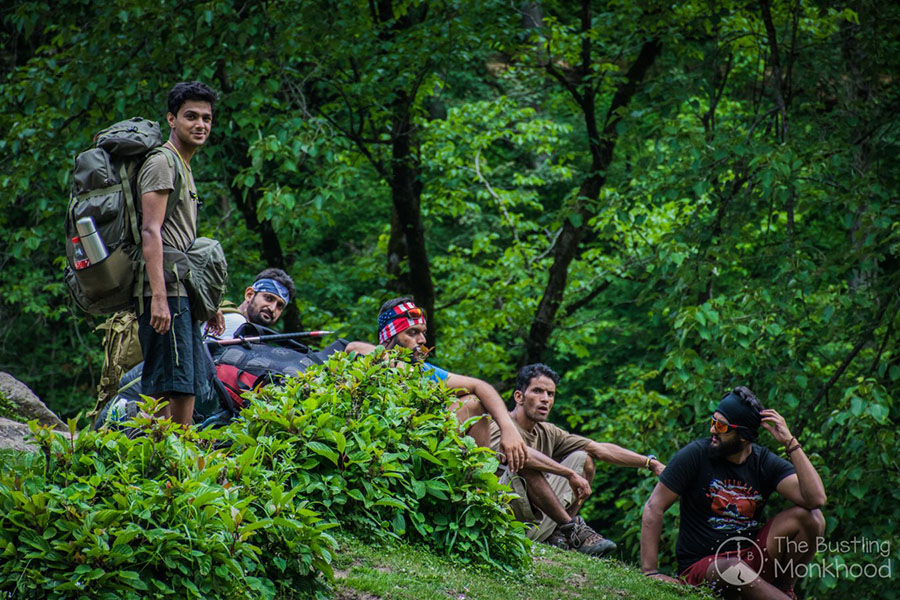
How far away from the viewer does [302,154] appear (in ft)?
32.7

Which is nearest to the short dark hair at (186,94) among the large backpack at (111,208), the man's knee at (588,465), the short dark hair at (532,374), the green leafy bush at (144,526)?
the large backpack at (111,208)

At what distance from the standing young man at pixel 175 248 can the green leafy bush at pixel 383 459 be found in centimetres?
37

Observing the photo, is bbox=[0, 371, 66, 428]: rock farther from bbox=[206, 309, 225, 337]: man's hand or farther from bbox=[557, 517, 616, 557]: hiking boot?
bbox=[557, 517, 616, 557]: hiking boot

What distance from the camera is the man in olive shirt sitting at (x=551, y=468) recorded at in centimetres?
636

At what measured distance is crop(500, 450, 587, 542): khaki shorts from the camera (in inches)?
251

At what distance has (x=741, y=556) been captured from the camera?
6301 millimetres

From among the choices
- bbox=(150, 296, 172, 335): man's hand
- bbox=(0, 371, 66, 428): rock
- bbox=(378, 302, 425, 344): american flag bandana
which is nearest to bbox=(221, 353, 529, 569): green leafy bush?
bbox=(150, 296, 172, 335): man's hand

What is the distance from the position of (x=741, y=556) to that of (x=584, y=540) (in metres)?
1.14

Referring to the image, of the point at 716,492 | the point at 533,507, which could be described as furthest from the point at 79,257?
the point at 716,492

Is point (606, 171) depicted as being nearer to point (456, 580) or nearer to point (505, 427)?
point (505, 427)

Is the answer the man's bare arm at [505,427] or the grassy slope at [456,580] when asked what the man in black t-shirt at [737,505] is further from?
the man's bare arm at [505,427]

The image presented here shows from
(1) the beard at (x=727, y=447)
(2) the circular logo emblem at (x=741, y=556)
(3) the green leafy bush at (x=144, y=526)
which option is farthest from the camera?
(1) the beard at (x=727, y=447)

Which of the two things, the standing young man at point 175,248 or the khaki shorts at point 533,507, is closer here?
the standing young man at point 175,248

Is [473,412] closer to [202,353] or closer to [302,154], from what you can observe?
[202,353]
